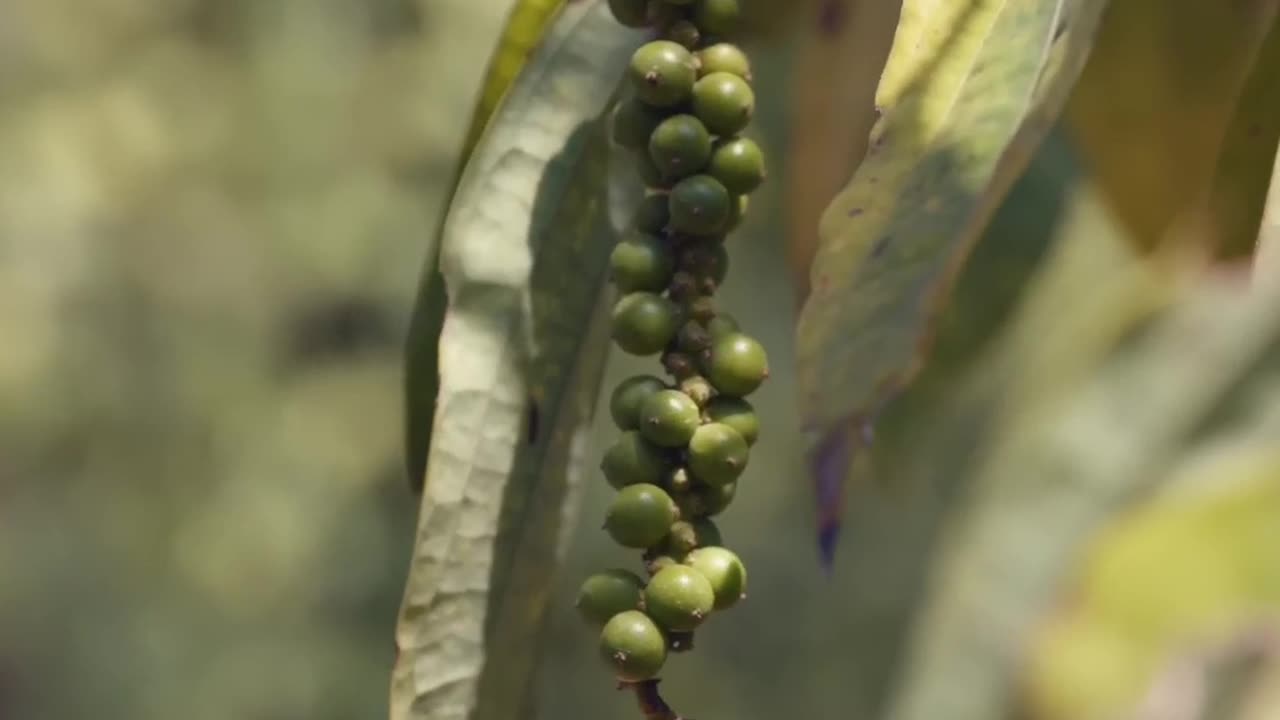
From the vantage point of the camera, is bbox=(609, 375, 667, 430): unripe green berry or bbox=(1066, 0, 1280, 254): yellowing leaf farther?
bbox=(1066, 0, 1280, 254): yellowing leaf

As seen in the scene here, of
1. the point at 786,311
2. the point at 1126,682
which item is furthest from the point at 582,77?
the point at 786,311

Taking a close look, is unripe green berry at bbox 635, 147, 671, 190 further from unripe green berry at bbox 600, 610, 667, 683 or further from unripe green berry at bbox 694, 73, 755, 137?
unripe green berry at bbox 600, 610, 667, 683

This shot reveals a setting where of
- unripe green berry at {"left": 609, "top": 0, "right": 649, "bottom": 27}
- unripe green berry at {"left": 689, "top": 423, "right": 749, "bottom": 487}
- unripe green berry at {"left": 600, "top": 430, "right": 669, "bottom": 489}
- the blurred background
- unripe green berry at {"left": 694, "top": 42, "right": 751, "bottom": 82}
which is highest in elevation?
unripe green berry at {"left": 609, "top": 0, "right": 649, "bottom": 27}

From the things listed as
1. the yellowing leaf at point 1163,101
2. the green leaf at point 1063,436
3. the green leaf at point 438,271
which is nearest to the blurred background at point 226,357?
the green leaf at point 1063,436

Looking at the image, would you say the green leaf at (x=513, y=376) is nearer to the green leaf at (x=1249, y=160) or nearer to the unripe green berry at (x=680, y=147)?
the unripe green berry at (x=680, y=147)

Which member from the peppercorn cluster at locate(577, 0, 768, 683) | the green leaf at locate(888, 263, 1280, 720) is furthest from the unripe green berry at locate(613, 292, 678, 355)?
the green leaf at locate(888, 263, 1280, 720)

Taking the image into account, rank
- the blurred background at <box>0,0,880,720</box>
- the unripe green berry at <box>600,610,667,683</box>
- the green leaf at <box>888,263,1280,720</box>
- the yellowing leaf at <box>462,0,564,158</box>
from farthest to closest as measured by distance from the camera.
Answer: the blurred background at <box>0,0,880,720</box>
the green leaf at <box>888,263,1280,720</box>
the yellowing leaf at <box>462,0,564,158</box>
the unripe green berry at <box>600,610,667,683</box>

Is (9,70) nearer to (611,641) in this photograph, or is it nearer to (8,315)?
(8,315)
